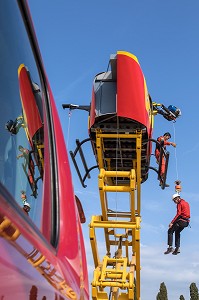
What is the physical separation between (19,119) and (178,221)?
861cm

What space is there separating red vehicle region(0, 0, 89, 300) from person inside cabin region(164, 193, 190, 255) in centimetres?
747

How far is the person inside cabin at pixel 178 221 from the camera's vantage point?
31.3 feet

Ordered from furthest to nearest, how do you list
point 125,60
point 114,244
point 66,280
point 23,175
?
point 114,244 < point 125,60 < point 66,280 < point 23,175

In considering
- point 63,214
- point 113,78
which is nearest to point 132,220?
point 113,78

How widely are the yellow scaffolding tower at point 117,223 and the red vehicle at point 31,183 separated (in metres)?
5.86

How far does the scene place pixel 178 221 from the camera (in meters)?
9.62

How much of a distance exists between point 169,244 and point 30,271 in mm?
8882

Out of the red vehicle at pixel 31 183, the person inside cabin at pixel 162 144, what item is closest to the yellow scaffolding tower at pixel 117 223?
the person inside cabin at pixel 162 144

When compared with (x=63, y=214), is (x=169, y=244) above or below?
above

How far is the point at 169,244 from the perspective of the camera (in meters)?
9.66

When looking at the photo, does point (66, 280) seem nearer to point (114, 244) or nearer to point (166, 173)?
point (166, 173)

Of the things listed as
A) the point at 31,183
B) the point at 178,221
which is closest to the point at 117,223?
the point at 178,221

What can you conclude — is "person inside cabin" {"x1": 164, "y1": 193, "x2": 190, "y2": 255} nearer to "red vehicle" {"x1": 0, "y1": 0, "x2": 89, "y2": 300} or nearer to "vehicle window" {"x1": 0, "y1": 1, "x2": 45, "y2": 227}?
"red vehicle" {"x1": 0, "y1": 0, "x2": 89, "y2": 300}

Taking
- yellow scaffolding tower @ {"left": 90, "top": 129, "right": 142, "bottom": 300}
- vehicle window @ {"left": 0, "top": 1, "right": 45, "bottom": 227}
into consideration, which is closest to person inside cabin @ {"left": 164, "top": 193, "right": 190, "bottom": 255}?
yellow scaffolding tower @ {"left": 90, "top": 129, "right": 142, "bottom": 300}
